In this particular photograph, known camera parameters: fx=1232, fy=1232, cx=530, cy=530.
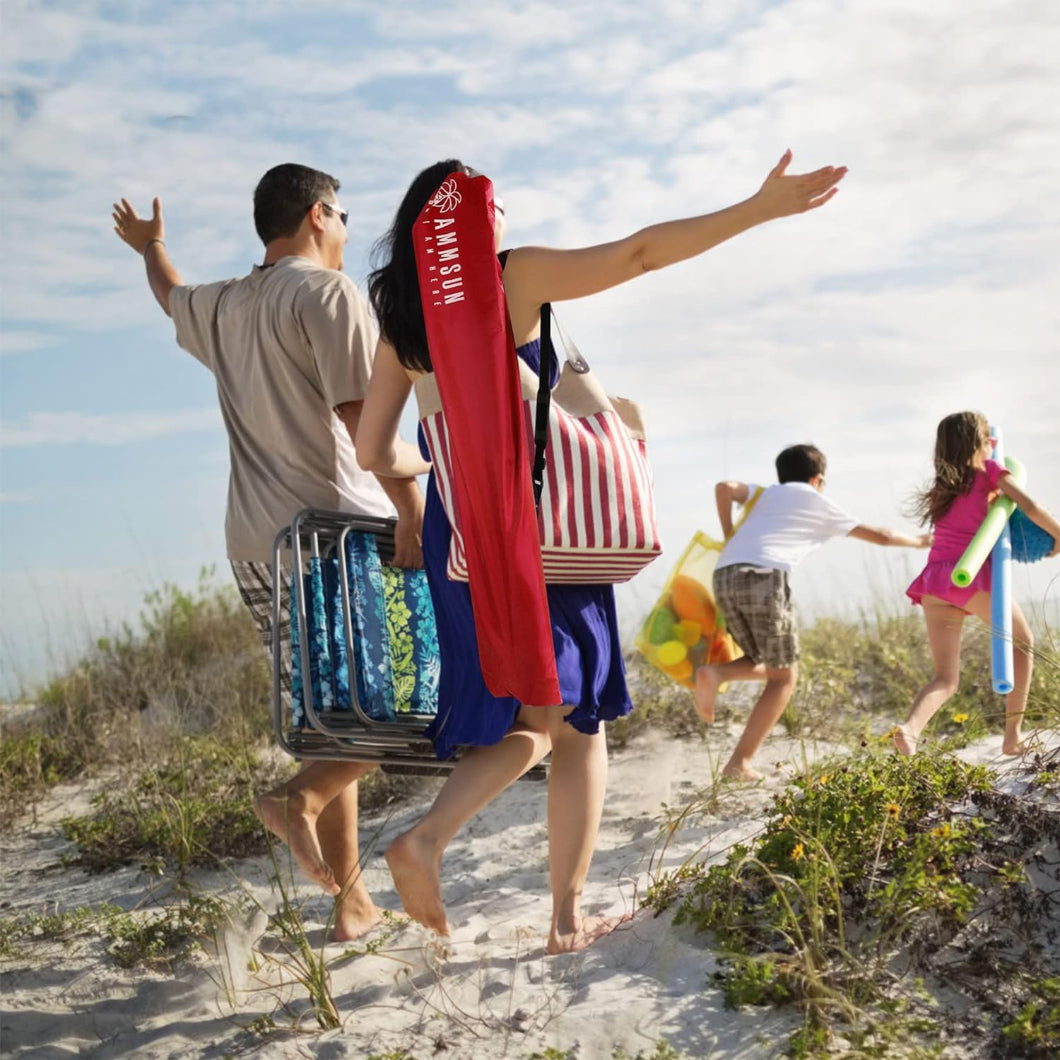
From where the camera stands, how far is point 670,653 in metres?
6.20

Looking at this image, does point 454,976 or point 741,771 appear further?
point 741,771

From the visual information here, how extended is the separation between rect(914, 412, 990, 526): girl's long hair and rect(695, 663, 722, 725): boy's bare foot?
4.20 feet

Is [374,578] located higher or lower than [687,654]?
higher

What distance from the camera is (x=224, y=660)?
8680 millimetres

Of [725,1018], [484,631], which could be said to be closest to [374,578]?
[484,631]

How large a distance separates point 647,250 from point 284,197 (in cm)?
149

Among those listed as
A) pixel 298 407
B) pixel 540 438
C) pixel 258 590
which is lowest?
pixel 258 590

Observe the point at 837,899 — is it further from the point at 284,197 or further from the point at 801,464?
the point at 801,464

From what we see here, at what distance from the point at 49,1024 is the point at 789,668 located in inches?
140

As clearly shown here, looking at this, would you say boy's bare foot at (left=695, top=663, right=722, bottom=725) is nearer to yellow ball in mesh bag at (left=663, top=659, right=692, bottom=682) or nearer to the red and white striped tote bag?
yellow ball in mesh bag at (left=663, top=659, right=692, bottom=682)

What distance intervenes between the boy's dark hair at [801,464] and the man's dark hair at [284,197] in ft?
10.4

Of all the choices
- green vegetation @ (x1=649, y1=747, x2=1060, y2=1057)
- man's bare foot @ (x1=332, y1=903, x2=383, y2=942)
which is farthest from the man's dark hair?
green vegetation @ (x1=649, y1=747, x2=1060, y2=1057)

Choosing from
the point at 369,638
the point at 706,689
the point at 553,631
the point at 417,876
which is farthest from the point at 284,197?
the point at 706,689

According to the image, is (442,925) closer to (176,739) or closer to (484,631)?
(484,631)
